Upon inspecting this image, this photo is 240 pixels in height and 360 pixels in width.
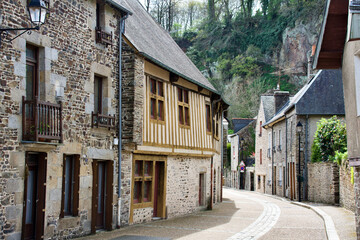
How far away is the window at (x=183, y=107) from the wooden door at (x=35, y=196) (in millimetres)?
7183

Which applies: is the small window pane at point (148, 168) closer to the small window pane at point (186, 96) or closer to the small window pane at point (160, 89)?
the small window pane at point (160, 89)

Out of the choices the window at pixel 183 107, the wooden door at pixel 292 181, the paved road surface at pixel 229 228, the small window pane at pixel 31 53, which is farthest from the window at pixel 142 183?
the wooden door at pixel 292 181

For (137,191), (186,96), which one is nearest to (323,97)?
(186,96)

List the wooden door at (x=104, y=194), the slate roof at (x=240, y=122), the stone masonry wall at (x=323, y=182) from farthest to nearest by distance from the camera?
the slate roof at (x=240, y=122), the stone masonry wall at (x=323, y=182), the wooden door at (x=104, y=194)

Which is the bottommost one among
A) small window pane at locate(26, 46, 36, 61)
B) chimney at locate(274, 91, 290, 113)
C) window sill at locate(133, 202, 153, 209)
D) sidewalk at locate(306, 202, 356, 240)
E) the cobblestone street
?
the cobblestone street

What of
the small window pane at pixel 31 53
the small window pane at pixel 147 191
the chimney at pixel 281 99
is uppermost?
the chimney at pixel 281 99

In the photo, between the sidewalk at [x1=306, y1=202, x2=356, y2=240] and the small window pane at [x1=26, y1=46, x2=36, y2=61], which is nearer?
the small window pane at [x1=26, y1=46, x2=36, y2=61]

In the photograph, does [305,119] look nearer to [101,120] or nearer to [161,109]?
[161,109]

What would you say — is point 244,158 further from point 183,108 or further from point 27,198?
point 27,198

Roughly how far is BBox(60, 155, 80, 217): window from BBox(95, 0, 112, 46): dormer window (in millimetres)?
2919

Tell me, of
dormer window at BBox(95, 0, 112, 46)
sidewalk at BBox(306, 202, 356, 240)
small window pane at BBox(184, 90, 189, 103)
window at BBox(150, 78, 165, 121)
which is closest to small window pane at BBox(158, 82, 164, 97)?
window at BBox(150, 78, 165, 121)

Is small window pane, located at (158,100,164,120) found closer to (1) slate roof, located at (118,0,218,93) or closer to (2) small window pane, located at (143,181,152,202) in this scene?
(1) slate roof, located at (118,0,218,93)

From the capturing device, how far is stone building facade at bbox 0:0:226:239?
8.59 meters

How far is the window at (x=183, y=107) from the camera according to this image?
16.1 m
